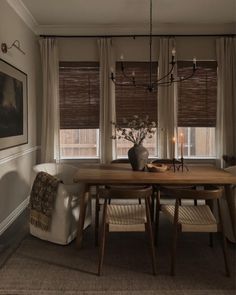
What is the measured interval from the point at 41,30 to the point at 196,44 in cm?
262

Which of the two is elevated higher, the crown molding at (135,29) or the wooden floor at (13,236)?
the crown molding at (135,29)

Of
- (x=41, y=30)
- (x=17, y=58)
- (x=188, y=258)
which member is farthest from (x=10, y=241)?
(x=41, y=30)

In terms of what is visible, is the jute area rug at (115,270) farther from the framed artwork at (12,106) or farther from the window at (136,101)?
the window at (136,101)

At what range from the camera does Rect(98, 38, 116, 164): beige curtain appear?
5.20 m

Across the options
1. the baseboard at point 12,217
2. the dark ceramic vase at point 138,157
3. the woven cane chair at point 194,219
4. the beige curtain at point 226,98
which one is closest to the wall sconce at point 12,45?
the dark ceramic vase at point 138,157

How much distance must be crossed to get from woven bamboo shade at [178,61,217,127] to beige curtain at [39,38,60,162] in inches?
82.8

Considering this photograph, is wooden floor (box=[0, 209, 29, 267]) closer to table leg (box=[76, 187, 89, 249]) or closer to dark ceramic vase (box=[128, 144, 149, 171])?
table leg (box=[76, 187, 89, 249])

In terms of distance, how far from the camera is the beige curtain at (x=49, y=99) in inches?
203

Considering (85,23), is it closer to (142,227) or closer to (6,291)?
(142,227)

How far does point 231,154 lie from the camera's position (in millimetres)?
5289

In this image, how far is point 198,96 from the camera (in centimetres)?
534

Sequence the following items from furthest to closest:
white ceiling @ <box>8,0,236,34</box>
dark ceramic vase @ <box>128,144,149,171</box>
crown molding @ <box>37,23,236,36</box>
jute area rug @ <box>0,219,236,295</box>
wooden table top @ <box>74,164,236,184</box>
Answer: crown molding @ <box>37,23,236,36</box>, white ceiling @ <box>8,0,236,34</box>, dark ceramic vase @ <box>128,144,149,171</box>, wooden table top @ <box>74,164,236,184</box>, jute area rug @ <box>0,219,236,295</box>

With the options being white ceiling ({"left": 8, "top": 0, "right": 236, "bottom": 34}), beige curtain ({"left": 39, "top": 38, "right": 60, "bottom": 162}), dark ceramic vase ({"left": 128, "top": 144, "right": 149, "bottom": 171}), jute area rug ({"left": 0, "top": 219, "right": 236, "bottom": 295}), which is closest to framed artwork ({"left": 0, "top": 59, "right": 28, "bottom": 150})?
beige curtain ({"left": 39, "top": 38, "right": 60, "bottom": 162})

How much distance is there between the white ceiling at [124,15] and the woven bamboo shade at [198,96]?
0.63m
